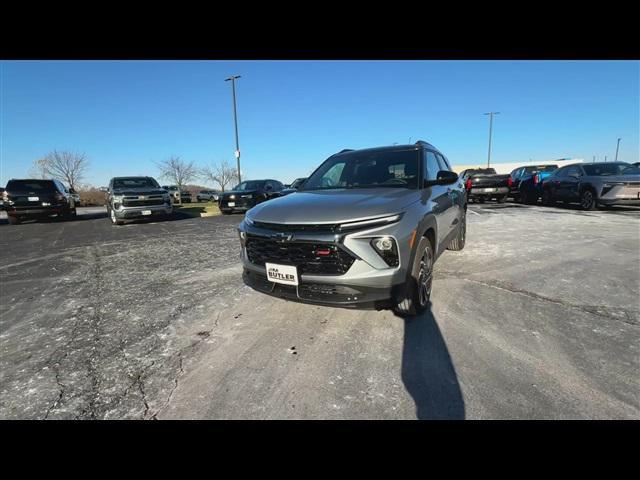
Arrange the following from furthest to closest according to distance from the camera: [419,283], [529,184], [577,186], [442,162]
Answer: [529,184] < [577,186] < [442,162] < [419,283]

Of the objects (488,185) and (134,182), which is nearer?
(134,182)

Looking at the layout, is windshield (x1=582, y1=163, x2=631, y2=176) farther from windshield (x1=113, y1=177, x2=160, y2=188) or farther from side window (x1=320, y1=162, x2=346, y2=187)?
windshield (x1=113, y1=177, x2=160, y2=188)

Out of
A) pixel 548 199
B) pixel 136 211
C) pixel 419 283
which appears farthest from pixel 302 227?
pixel 548 199

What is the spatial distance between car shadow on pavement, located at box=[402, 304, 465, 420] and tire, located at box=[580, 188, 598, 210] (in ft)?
39.6

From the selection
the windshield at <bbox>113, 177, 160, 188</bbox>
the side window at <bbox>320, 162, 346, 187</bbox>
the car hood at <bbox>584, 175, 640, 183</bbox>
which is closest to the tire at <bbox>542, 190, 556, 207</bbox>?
the car hood at <bbox>584, 175, 640, 183</bbox>

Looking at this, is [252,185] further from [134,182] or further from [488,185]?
[488,185]

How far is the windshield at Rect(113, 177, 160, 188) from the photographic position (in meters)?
12.0

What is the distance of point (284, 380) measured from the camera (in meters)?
2.26

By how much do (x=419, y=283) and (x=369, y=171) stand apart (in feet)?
5.29

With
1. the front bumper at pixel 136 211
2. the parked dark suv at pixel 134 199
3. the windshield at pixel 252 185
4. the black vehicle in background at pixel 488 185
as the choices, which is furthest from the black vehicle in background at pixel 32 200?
the black vehicle in background at pixel 488 185

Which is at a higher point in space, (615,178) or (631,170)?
(631,170)

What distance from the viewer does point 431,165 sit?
4168 millimetres

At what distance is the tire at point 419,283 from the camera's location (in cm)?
274

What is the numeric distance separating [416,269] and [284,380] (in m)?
1.45
